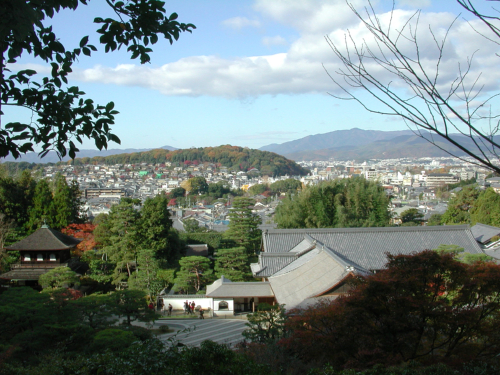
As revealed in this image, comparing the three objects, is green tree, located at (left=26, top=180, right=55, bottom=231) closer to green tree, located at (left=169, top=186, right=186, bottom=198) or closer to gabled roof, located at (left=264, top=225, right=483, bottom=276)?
gabled roof, located at (left=264, top=225, right=483, bottom=276)

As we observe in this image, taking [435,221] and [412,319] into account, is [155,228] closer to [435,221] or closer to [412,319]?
[412,319]

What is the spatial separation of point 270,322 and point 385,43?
6.73 m

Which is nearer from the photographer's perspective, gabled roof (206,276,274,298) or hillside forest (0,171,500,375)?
hillside forest (0,171,500,375)

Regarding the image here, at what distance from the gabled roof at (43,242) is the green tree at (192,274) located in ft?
16.2

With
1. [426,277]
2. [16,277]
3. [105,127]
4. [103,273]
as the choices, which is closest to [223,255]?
[103,273]

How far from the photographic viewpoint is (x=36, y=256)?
51.3 feet

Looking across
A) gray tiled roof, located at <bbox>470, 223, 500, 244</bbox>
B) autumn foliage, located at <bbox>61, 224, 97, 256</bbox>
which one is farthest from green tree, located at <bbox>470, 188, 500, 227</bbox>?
autumn foliage, located at <bbox>61, 224, 97, 256</bbox>

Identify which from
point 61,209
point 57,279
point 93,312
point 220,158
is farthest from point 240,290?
point 220,158

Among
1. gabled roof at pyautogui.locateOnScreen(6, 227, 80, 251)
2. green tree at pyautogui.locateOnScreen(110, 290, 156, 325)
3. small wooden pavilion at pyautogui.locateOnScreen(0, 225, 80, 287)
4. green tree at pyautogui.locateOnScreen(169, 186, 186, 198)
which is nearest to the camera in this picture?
green tree at pyautogui.locateOnScreen(110, 290, 156, 325)

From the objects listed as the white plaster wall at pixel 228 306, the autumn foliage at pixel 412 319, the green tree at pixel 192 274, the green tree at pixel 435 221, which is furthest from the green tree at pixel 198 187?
the autumn foliage at pixel 412 319

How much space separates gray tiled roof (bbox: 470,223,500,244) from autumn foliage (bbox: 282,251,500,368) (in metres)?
14.0

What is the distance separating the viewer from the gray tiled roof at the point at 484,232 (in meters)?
17.7

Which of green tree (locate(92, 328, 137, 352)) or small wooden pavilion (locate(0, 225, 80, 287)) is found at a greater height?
green tree (locate(92, 328, 137, 352))

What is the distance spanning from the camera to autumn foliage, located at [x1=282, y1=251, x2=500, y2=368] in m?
5.26
